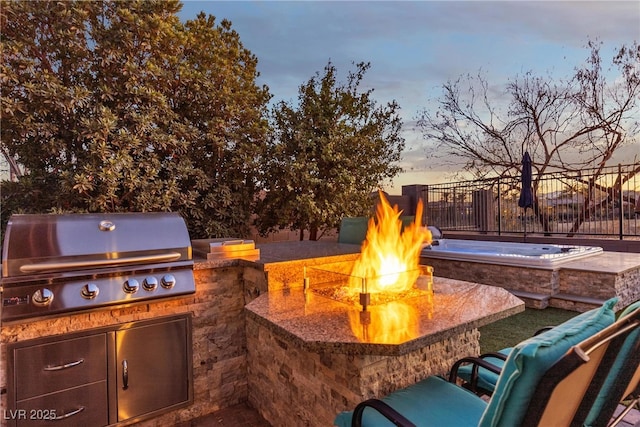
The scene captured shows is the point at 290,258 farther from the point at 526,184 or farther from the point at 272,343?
the point at 526,184

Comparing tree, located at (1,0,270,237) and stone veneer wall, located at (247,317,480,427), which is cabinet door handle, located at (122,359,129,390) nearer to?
stone veneer wall, located at (247,317,480,427)

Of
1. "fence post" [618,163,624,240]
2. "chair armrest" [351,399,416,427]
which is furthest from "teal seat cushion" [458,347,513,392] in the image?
"fence post" [618,163,624,240]

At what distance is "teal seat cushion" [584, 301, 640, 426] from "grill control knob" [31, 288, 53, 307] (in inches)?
102

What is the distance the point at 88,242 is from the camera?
2.16 meters

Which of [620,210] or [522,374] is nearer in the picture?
[522,374]

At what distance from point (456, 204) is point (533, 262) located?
540 cm

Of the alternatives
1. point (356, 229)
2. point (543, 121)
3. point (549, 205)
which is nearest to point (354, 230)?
point (356, 229)

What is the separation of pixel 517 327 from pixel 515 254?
2.44 meters

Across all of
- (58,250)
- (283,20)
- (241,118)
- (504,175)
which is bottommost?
(58,250)

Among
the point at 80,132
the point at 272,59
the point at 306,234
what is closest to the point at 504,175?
the point at 306,234

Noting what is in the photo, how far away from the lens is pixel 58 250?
2064 mm

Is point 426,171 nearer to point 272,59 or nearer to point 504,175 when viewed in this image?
point 504,175

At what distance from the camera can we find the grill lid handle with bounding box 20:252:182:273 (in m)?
1.99

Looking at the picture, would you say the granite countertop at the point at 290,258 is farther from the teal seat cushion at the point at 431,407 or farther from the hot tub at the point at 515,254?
the hot tub at the point at 515,254
